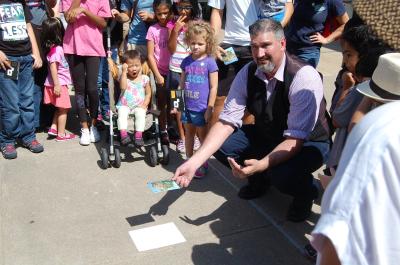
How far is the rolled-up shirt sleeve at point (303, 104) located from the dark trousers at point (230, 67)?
1.17 m

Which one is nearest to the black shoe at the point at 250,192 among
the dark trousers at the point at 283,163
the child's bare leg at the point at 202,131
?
the dark trousers at the point at 283,163

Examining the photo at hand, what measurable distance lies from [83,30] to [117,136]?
113cm

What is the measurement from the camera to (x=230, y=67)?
444 centimetres

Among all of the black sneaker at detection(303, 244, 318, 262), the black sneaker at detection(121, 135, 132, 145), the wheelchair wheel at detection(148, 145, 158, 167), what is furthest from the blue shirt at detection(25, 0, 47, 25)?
the black sneaker at detection(303, 244, 318, 262)

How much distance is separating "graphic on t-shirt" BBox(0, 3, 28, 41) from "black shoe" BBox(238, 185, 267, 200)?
8.34 feet

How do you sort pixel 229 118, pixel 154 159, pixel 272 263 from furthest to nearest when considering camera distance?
pixel 154 159 < pixel 229 118 < pixel 272 263

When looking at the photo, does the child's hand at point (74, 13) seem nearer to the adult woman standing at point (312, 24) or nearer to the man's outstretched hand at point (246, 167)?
the adult woman standing at point (312, 24)

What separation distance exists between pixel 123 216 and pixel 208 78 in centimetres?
143

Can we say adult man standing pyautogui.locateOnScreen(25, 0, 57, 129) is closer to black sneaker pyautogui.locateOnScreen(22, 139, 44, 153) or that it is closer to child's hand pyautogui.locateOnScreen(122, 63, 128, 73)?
black sneaker pyautogui.locateOnScreen(22, 139, 44, 153)

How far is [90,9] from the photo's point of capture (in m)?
4.62

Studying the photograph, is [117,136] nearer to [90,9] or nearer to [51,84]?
[51,84]

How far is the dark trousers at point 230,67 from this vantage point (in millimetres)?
4234

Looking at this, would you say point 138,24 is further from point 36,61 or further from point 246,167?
point 246,167

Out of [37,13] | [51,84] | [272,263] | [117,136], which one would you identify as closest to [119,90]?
[117,136]
